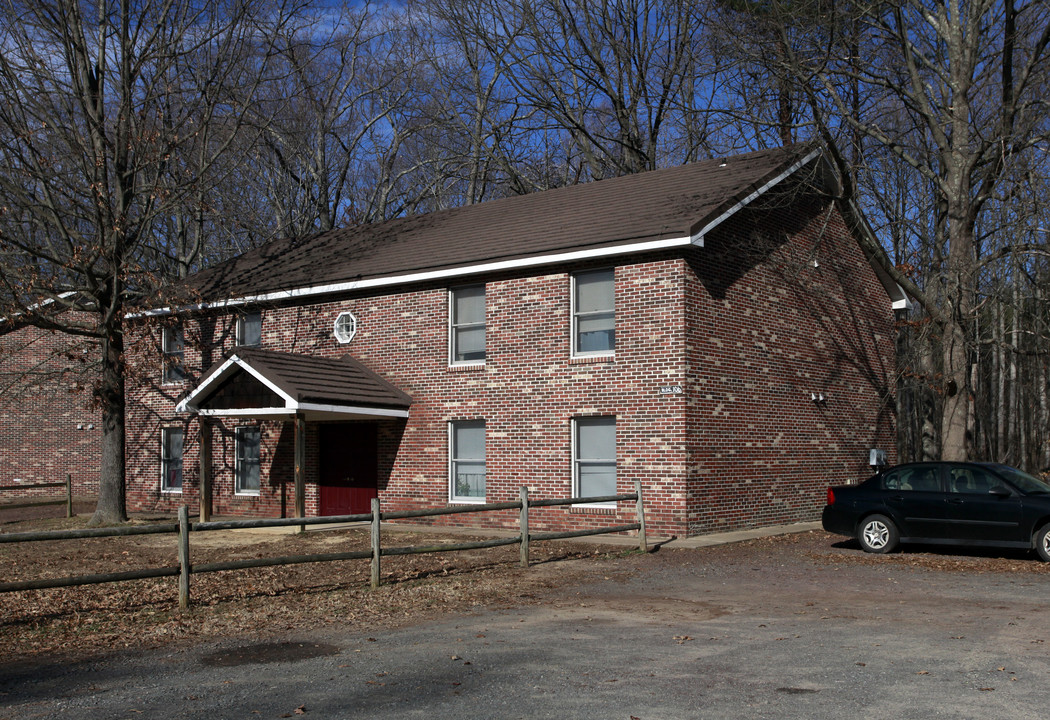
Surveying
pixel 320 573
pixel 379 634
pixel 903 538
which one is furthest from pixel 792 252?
pixel 379 634

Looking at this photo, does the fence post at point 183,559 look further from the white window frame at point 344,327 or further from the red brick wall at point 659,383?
the white window frame at point 344,327

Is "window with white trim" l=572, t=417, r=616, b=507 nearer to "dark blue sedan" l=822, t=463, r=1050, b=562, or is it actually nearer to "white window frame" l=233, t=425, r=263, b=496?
"dark blue sedan" l=822, t=463, r=1050, b=562

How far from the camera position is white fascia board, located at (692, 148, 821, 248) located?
56.7ft

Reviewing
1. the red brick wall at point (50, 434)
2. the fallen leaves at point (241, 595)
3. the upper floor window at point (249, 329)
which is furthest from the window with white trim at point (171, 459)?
the fallen leaves at point (241, 595)

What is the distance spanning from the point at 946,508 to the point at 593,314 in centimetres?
712

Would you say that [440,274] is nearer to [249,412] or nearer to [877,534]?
[249,412]

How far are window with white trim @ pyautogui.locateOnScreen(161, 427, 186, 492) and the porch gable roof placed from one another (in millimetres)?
5993

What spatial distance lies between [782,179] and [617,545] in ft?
27.8

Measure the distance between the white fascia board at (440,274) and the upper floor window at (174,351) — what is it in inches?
46.2

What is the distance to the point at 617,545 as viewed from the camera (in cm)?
1598

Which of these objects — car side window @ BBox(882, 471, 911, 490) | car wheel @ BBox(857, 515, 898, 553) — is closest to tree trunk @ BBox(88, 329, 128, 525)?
car wheel @ BBox(857, 515, 898, 553)

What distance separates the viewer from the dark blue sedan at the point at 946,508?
13.7 meters

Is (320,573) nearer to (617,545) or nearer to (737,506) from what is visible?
(617,545)

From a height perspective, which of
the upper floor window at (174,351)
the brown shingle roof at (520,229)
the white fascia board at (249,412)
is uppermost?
the brown shingle roof at (520,229)
